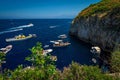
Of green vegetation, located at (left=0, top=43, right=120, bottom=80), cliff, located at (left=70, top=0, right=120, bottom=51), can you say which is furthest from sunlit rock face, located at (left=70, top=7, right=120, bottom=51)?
green vegetation, located at (left=0, top=43, right=120, bottom=80)

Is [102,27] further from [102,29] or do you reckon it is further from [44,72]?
[44,72]

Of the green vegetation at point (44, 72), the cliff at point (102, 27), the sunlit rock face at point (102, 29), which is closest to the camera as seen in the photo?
the green vegetation at point (44, 72)

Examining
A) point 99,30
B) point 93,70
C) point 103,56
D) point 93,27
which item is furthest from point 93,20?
point 93,70

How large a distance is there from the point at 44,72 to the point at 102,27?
74.9 meters

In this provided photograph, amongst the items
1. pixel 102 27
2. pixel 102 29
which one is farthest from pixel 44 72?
pixel 102 27

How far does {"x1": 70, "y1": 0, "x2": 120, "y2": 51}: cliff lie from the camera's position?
310 feet

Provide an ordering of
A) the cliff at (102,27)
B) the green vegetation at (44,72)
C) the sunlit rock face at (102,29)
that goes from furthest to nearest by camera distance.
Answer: the cliff at (102,27) < the sunlit rock face at (102,29) < the green vegetation at (44,72)

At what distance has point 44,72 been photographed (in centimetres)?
3297

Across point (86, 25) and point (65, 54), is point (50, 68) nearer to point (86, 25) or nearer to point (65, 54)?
point (65, 54)

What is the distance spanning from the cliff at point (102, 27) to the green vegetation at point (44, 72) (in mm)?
44211

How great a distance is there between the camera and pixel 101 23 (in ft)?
352

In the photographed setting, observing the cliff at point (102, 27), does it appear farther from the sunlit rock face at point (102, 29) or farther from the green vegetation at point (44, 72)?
the green vegetation at point (44, 72)

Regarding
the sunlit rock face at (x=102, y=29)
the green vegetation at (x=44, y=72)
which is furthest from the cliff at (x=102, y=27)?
the green vegetation at (x=44, y=72)

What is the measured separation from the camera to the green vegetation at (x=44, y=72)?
105 feet
